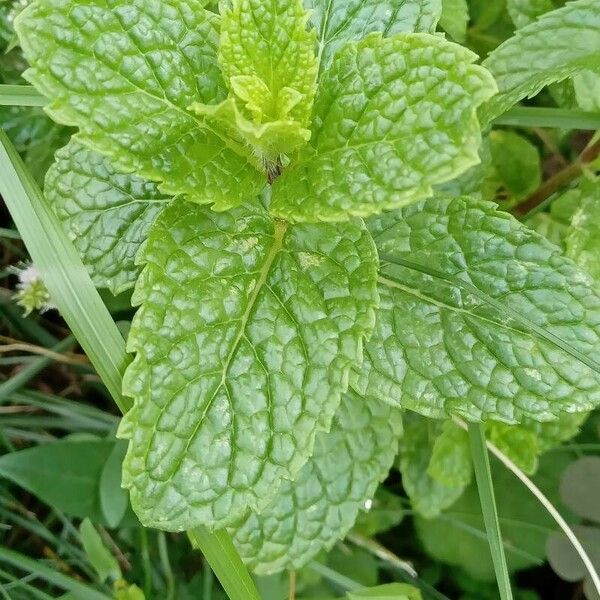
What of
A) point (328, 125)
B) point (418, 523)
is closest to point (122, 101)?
point (328, 125)

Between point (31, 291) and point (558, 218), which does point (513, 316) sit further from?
point (31, 291)

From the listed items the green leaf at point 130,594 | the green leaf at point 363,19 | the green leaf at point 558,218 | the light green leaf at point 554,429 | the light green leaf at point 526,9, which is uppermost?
the green leaf at point 363,19

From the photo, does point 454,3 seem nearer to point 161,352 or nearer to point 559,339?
point 559,339

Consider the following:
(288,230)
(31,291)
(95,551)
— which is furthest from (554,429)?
(31,291)

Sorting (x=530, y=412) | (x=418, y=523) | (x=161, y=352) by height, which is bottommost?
(x=418, y=523)

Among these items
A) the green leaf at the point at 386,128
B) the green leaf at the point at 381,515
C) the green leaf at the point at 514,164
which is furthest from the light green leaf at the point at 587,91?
the green leaf at the point at 381,515

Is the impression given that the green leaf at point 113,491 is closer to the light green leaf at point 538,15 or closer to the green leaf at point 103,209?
the green leaf at point 103,209

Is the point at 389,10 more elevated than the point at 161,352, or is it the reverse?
the point at 389,10

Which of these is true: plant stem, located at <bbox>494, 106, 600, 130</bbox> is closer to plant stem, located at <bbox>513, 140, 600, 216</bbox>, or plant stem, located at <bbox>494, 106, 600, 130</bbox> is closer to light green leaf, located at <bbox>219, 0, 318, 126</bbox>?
plant stem, located at <bbox>513, 140, 600, 216</bbox>
